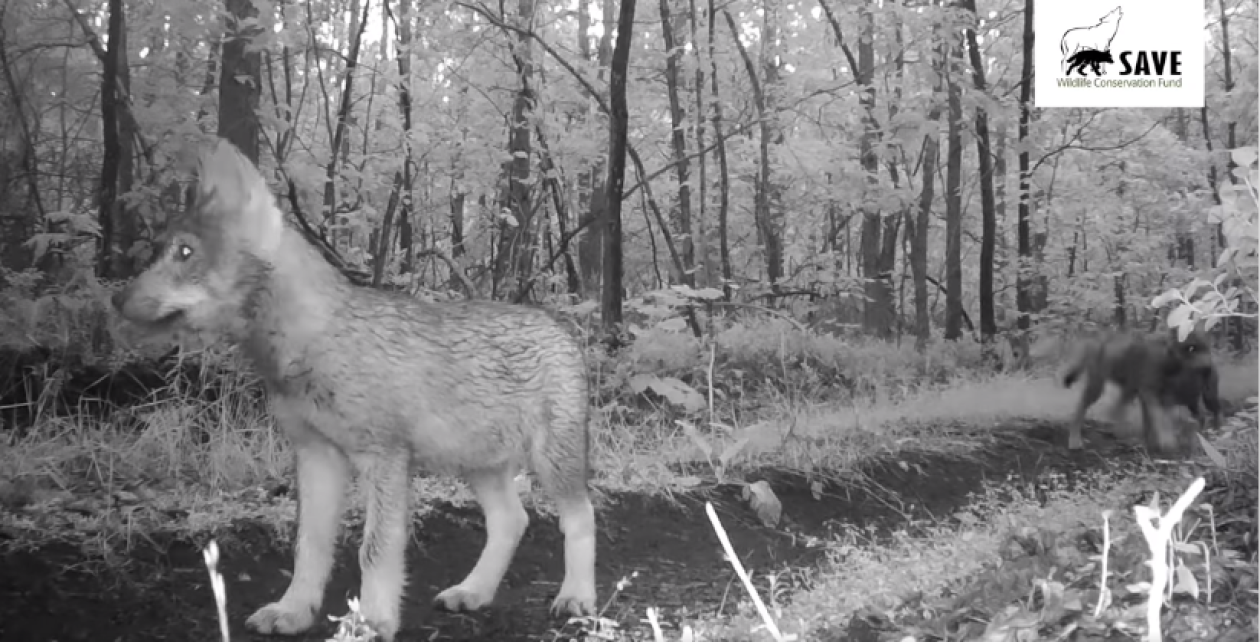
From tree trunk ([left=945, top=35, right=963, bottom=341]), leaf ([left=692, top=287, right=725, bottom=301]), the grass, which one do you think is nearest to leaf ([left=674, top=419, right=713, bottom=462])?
the grass

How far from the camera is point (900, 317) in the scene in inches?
140

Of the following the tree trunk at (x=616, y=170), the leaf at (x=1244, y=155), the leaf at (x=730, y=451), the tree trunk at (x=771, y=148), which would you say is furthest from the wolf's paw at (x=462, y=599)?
the tree trunk at (x=771, y=148)

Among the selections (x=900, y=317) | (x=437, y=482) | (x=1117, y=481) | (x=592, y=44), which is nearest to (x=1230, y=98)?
(x=1117, y=481)

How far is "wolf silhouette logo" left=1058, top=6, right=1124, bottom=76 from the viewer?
2270 mm

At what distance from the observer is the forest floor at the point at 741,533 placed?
5.87ft

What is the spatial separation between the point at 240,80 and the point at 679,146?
6.21 ft

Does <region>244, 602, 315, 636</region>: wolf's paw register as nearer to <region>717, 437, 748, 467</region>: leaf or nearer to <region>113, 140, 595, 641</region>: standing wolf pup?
<region>113, 140, 595, 641</region>: standing wolf pup

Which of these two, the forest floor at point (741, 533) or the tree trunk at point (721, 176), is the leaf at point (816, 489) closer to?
the forest floor at point (741, 533)

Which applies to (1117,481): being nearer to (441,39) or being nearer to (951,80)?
(951,80)

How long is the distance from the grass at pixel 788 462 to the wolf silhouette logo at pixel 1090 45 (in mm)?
793

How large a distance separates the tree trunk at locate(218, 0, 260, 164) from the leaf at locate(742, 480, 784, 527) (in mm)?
1477

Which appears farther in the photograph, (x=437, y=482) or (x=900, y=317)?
(x=900, y=317)

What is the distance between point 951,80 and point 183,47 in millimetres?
2337

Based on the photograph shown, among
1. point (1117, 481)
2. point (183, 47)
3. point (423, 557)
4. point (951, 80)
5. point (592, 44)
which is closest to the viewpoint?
point (423, 557)
